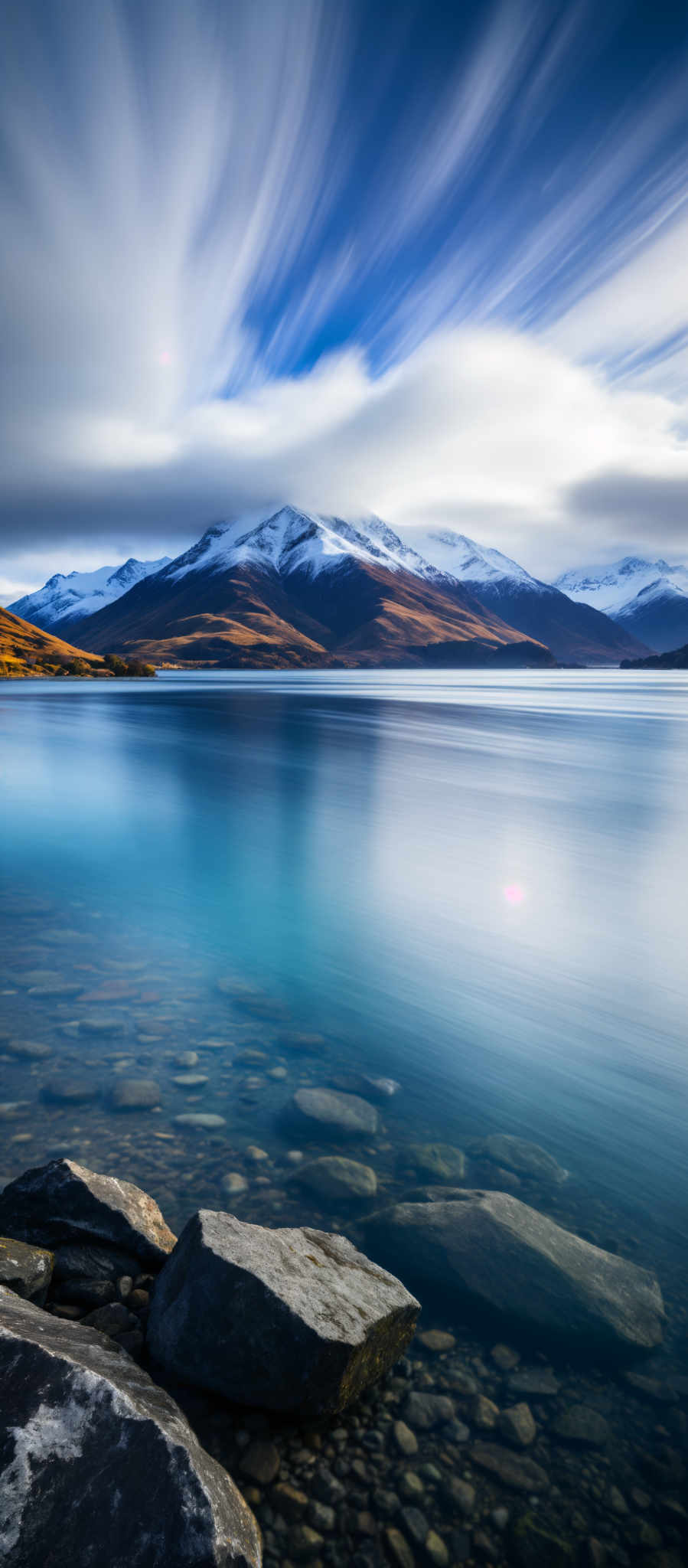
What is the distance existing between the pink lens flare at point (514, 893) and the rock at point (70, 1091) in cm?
973

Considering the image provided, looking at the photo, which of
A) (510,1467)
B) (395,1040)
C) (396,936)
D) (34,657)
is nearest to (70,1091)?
(395,1040)

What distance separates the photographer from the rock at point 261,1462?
372 cm

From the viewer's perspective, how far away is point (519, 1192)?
20.7 feet

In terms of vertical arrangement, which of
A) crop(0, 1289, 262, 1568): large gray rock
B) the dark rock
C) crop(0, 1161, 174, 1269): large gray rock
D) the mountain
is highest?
the mountain

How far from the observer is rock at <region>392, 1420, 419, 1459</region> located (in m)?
4.01

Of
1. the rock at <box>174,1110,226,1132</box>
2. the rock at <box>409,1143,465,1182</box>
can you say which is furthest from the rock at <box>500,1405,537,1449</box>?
the rock at <box>174,1110,226,1132</box>

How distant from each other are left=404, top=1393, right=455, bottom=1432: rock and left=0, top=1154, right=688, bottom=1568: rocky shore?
14 mm

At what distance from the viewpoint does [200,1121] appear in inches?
272

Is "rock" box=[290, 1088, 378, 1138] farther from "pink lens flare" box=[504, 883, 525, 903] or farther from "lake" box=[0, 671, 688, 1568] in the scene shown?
"pink lens flare" box=[504, 883, 525, 903]

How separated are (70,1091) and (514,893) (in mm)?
10508

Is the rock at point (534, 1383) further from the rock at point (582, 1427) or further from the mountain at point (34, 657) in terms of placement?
the mountain at point (34, 657)

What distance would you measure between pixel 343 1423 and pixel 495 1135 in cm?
352

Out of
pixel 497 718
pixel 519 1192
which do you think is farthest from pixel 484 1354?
pixel 497 718

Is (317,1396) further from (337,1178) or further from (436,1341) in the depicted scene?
(337,1178)
